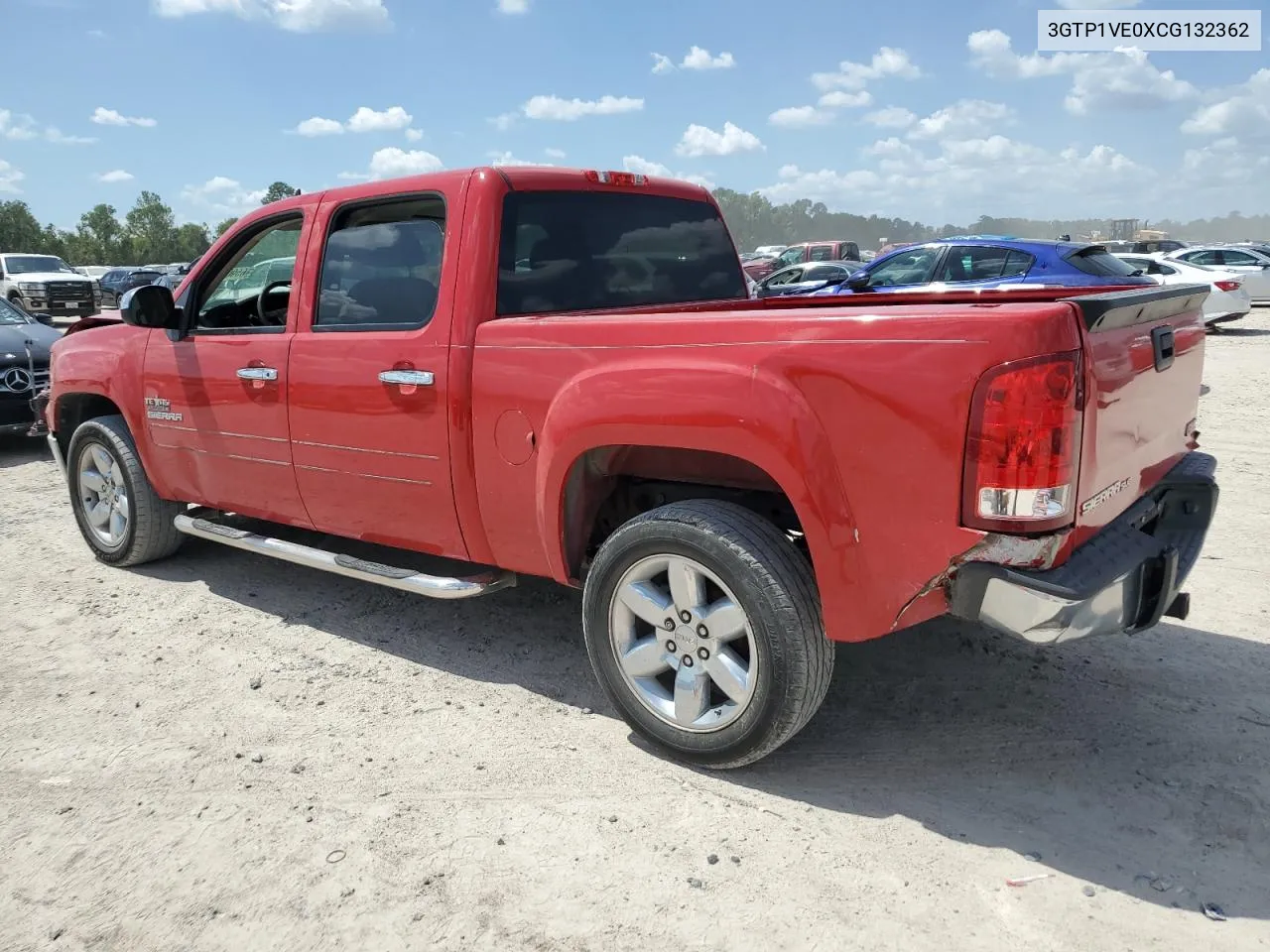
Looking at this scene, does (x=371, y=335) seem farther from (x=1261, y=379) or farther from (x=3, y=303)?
(x=1261, y=379)

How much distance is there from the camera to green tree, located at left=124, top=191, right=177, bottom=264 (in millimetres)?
77062

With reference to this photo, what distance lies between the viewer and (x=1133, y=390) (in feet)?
9.07

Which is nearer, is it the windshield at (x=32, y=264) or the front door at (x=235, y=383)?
the front door at (x=235, y=383)

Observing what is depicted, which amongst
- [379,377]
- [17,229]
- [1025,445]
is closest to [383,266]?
[379,377]

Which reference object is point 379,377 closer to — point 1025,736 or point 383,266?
point 383,266

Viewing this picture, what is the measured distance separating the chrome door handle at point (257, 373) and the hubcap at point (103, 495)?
1431 mm

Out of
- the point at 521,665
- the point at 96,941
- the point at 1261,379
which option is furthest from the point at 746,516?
the point at 1261,379

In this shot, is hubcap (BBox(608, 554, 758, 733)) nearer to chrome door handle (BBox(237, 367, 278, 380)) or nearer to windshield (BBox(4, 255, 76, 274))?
chrome door handle (BBox(237, 367, 278, 380))

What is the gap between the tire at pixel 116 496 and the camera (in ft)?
16.9

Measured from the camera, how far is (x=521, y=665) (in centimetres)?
400

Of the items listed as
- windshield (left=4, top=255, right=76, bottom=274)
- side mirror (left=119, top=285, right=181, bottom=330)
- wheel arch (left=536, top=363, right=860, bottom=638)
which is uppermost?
windshield (left=4, top=255, right=76, bottom=274)

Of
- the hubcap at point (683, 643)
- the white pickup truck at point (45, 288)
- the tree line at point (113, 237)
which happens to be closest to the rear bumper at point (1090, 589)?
the hubcap at point (683, 643)

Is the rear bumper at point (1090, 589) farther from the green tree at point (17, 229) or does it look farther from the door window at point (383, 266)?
the green tree at point (17, 229)

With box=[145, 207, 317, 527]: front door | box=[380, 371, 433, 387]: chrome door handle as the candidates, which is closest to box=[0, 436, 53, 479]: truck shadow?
box=[145, 207, 317, 527]: front door
